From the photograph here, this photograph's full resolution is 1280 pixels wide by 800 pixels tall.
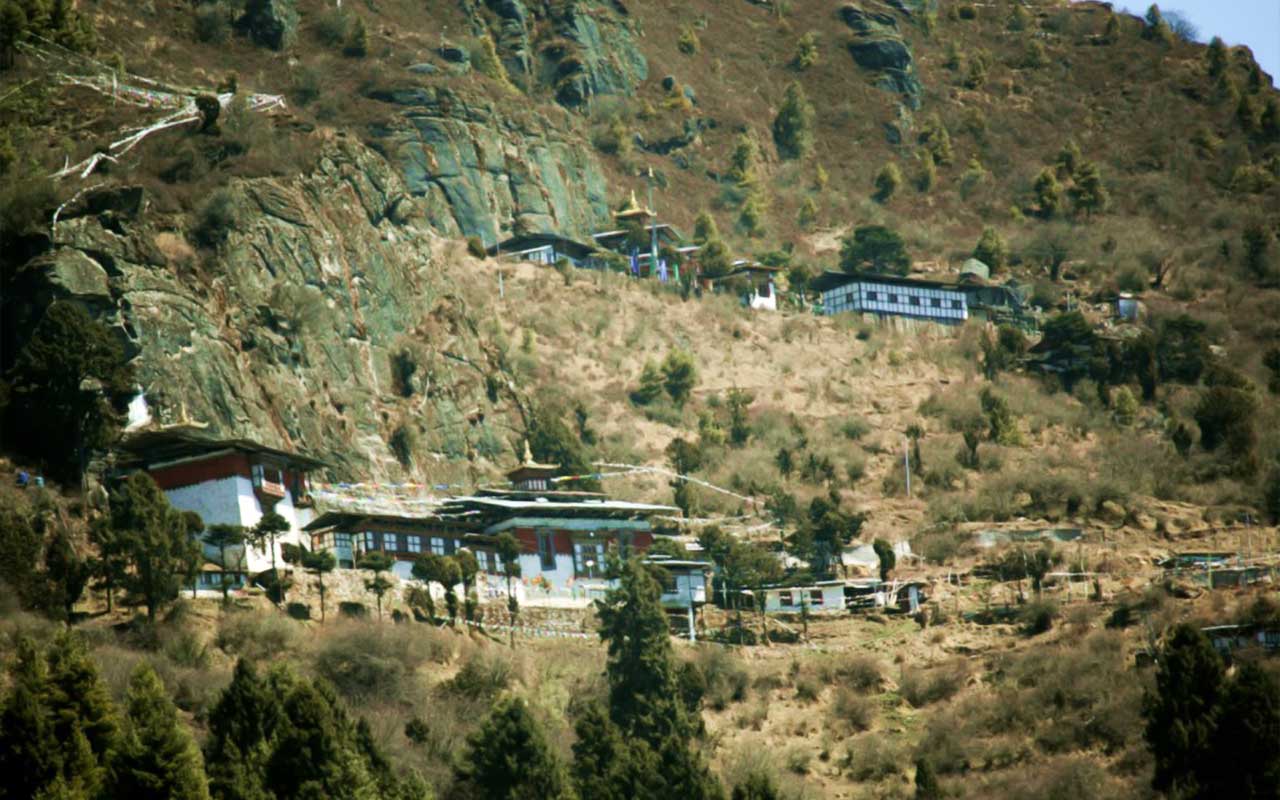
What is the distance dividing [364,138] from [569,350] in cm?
2082

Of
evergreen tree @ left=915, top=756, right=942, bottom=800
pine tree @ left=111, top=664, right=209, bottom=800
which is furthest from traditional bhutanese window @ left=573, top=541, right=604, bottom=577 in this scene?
pine tree @ left=111, top=664, right=209, bottom=800

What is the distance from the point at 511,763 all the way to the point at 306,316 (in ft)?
113

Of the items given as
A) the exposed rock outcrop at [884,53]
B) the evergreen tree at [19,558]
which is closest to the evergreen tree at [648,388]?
the evergreen tree at [19,558]

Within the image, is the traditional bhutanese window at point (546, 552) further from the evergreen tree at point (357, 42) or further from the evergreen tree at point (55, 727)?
the evergreen tree at point (357, 42)

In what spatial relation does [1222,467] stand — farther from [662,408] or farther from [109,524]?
[109,524]

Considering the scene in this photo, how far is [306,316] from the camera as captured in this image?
89.2 m

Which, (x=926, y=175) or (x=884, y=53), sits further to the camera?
(x=884, y=53)

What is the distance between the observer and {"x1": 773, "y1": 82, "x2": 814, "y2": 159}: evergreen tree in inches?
6634

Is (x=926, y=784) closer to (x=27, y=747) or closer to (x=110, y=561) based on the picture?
(x=110, y=561)

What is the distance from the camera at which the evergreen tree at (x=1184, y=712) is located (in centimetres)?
6366

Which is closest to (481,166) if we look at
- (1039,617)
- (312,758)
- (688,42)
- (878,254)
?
(878,254)

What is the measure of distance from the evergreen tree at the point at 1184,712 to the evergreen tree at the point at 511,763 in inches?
790

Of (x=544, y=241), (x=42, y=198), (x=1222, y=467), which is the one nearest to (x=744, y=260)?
(x=544, y=241)

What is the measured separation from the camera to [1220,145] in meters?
170
